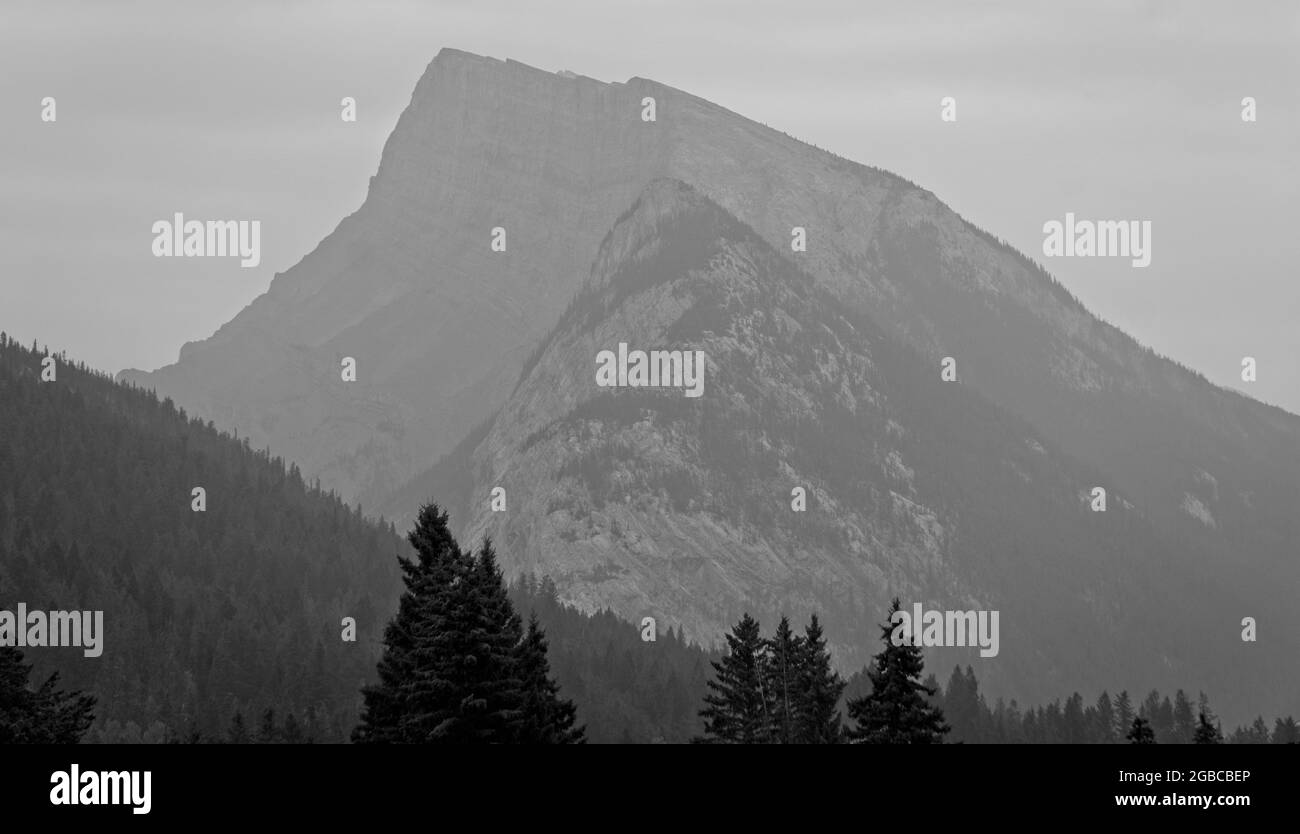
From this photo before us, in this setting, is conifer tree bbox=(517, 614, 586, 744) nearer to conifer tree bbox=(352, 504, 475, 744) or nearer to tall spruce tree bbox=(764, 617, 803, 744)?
conifer tree bbox=(352, 504, 475, 744)

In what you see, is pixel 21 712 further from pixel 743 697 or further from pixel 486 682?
pixel 743 697

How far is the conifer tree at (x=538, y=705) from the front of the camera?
69938 mm

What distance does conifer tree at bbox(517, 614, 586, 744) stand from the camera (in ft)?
229

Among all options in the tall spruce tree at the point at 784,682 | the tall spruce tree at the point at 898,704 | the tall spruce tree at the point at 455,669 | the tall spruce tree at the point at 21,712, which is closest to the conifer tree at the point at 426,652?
the tall spruce tree at the point at 455,669

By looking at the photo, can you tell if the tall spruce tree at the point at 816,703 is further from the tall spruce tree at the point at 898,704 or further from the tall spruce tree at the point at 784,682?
the tall spruce tree at the point at 898,704

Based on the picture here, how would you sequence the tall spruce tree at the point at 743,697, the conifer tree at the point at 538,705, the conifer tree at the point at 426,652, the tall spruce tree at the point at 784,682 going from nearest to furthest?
the conifer tree at the point at 426,652 < the conifer tree at the point at 538,705 < the tall spruce tree at the point at 743,697 < the tall spruce tree at the point at 784,682

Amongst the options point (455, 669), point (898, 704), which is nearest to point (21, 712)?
point (455, 669)
